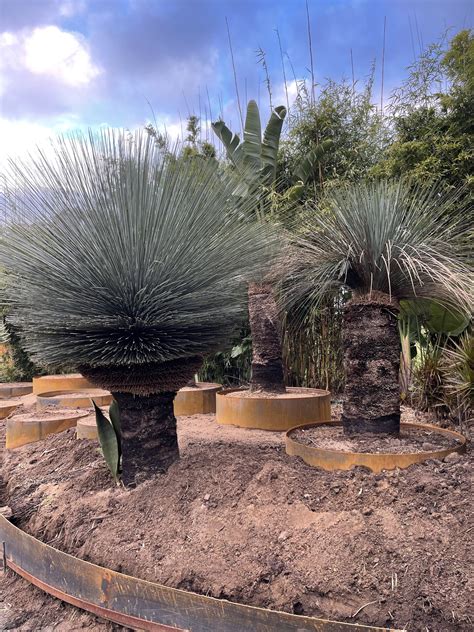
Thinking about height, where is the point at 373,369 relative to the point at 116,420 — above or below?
above

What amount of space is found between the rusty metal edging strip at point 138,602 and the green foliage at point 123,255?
120 cm

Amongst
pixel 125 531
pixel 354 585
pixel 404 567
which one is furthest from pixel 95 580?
pixel 404 567

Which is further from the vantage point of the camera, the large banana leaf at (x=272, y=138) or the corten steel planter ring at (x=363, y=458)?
the large banana leaf at (x=272, y=138)

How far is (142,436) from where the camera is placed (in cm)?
381

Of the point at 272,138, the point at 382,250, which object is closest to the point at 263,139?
the point at 272,138

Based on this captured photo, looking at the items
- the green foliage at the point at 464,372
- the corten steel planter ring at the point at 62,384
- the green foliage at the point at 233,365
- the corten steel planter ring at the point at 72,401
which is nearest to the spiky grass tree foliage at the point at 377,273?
the green foliage at the point at 464,372

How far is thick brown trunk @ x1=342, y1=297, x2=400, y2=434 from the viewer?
3.60 meters

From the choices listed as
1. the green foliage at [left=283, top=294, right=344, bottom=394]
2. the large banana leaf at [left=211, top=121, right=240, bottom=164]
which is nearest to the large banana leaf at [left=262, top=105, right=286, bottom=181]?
the large banana leaf at [left=211, top=121, right=240, bottom=164]

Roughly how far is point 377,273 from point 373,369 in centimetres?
65

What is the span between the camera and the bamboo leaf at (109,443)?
12.4 ft

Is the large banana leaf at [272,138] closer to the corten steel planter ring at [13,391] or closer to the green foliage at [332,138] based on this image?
the green foliage at [332,138]

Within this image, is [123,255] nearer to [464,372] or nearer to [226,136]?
[464,372]

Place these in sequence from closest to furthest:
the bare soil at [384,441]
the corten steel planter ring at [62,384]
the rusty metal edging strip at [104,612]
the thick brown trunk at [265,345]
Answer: the rusty metal edging strip at [104,612]
the bare soil at [384,441]
the thick brown trunk at [265,345]
the corten steel planter ring at [62,384]

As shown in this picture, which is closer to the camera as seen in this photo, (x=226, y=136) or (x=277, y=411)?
(x=277, y=411)
